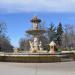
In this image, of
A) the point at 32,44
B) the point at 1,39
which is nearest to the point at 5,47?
the point at 1,39

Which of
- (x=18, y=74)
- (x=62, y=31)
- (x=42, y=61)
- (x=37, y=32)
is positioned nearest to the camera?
(x=18, y=74)

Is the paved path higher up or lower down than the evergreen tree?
lower down

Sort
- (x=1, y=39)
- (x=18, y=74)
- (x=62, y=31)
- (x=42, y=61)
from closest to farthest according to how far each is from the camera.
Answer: (x=18, y=74), (x=42, y=61), (x=1, y=39), (x=62, y=31)

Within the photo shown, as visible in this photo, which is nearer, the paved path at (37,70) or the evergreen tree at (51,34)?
the paved path at (37,70)

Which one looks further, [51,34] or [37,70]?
[51,34]

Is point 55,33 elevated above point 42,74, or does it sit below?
above

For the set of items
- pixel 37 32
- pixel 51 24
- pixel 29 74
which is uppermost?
pixel 51 24

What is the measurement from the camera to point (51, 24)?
390 ft

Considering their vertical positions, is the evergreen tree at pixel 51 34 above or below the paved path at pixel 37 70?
above

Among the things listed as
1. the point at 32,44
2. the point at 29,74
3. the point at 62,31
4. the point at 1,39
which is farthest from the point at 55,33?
the point at 29,74

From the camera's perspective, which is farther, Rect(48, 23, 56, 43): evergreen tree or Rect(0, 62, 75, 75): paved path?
Rect(48, 23, 56, 43): evergreen tree

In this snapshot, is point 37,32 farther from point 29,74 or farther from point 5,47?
point 5,47

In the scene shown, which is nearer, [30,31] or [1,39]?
[30,31]

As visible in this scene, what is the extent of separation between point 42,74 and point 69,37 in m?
106
